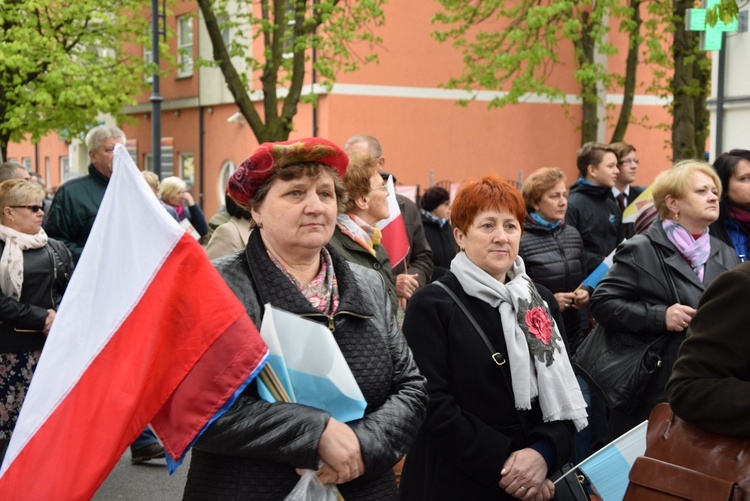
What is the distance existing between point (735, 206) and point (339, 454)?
12.3ft

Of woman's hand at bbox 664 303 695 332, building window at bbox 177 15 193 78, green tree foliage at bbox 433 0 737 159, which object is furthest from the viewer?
building window at bbox 177 15 193 78

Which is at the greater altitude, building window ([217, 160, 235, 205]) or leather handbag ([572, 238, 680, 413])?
leather handbag ([572, 238, 680, 413])

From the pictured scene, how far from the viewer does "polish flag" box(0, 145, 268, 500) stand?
3141 mm

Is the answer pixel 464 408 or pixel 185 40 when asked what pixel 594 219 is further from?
pixel 185 40

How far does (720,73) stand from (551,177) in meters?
6.54

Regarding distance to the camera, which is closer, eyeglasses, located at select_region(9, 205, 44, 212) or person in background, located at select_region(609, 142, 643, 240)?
eyeglasses, located at select_region(9, 205, 44, 212)

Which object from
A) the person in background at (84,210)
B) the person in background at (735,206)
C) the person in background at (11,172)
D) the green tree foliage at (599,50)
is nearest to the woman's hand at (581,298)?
the person in background at (735,206)

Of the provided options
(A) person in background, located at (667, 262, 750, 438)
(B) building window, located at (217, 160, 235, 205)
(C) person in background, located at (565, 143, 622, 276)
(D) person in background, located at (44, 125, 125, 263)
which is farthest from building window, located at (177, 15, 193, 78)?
(A) person in background, located at (667, 262, 750, 438)

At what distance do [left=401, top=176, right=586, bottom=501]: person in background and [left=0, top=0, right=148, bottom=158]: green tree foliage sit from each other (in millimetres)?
16634

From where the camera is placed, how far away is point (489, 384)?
14.0ft

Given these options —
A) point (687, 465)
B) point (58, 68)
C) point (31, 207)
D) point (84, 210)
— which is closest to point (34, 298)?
point (31, 207)

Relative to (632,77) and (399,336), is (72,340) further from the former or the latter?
(632,77)

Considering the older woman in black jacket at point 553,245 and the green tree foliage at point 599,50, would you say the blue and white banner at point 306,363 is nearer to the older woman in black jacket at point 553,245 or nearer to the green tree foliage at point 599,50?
the older woman in black jacket at point 553,245

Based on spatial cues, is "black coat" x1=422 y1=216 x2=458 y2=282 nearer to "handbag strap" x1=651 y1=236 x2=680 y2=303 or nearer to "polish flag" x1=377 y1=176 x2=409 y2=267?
"polish flag" x1=377 y1=176 x2=409 y2=267
